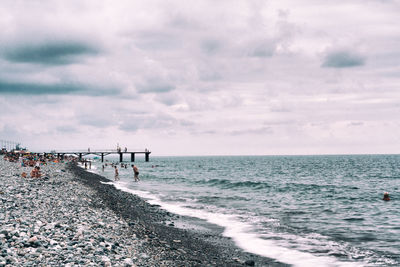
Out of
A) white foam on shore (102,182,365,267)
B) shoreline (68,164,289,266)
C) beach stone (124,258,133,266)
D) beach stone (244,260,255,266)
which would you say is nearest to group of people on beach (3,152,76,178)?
white foam on shore (102,182,365,267)

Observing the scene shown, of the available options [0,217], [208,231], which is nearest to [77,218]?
[0,217]

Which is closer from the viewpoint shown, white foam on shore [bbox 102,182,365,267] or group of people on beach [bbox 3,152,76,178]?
white foam on shore [bbox 102,182,365,267]

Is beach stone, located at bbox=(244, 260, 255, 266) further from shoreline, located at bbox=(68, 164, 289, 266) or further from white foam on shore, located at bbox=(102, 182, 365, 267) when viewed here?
white foam on shore, located at bbox=(102, 182, 365, 267)

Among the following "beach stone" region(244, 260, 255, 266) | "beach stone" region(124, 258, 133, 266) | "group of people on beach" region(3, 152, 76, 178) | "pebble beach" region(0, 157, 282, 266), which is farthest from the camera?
"group of people on beach" region(3, 152, 76, 178)

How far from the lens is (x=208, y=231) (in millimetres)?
16406

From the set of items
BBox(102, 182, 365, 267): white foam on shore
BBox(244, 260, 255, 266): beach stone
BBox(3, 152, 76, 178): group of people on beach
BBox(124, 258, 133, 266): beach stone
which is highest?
BBox(3, 152, 76, 178): group of people on beach

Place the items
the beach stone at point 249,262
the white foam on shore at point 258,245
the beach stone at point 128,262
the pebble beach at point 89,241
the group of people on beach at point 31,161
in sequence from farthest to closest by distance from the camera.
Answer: the group of people on beach at point 31,161 < the white foam on shore at point 258,245 < the beach stone at point 249,262 < the beach stone at point 128,262 < the pebble beach at point 89,241

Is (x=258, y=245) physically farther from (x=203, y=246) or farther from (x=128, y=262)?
(x=128, y=262)

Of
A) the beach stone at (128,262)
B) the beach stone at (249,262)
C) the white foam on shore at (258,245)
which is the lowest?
the white foam on shore at (258,245)

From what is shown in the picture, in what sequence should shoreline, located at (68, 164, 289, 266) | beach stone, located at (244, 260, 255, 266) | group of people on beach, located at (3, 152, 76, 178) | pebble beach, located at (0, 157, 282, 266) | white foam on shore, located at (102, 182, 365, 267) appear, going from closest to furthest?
pebble beach, located at (0, 157, 282, 266)
shoreline, located at (68, 164, 289, 266)
beach stone, located at (244, 260, 255, 266)
white foam on shore, located at (102, 182, 365, 267)
group of people on beach, located at (3, 152, 76, 178)

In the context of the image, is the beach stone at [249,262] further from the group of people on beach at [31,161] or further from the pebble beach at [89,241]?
the group of people on beach at [31,161]

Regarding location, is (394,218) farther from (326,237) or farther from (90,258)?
(90,258)

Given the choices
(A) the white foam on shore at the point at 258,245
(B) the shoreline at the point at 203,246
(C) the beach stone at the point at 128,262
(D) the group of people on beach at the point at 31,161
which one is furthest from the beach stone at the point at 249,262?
(D) the group of people on beach at the point at 31,161

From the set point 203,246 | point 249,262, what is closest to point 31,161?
point 203,246
